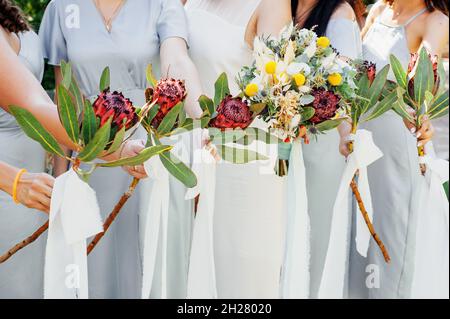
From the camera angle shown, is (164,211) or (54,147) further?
(164,211)

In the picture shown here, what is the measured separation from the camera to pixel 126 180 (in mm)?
1896

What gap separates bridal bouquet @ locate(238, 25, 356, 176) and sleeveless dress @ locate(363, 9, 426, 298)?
0.77 m

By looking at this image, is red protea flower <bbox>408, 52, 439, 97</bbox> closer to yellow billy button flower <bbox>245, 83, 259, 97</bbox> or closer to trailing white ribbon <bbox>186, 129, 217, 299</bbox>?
yellow billy button flower <bbox>245, 83, 259, 97</bbox>

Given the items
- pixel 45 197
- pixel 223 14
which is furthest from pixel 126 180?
pixel 223 14

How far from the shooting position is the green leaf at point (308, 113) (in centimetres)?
147

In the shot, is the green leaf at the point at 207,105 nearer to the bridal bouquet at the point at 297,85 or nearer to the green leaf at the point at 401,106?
the bridal bouquet at the point at 297,85

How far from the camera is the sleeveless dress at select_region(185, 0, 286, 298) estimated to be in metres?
1.88

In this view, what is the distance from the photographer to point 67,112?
123 centimetres

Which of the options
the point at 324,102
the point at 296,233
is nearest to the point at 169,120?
the point at 324,102

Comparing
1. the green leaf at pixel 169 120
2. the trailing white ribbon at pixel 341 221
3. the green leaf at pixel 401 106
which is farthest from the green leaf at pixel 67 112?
the green leaf at pixel 401 106

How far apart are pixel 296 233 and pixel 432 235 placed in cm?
52
